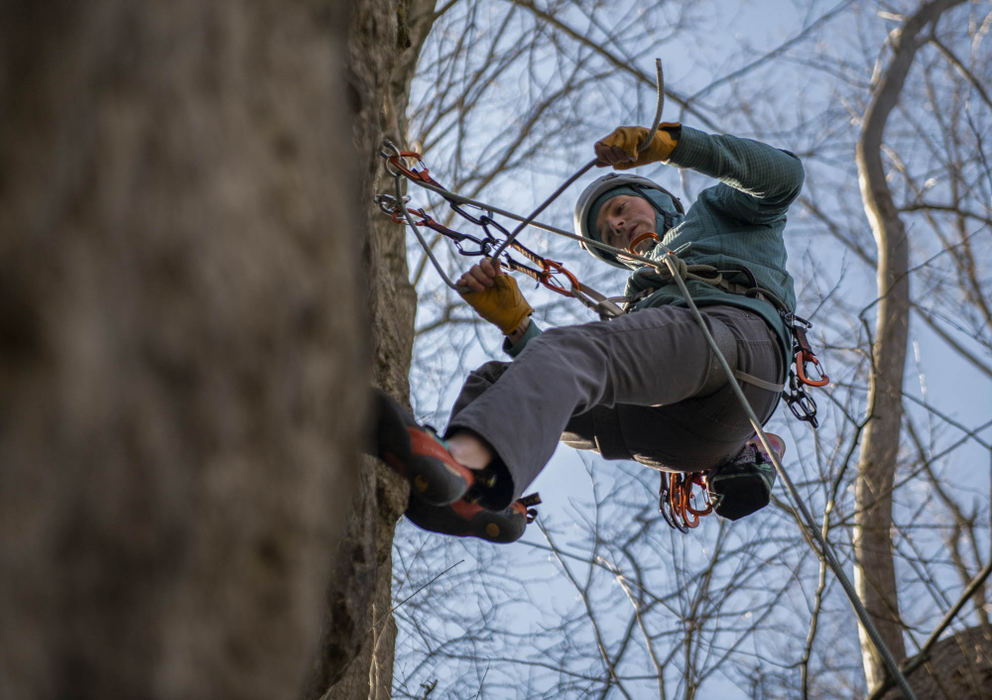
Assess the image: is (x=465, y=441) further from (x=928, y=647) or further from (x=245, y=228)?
(x=928, y=647)

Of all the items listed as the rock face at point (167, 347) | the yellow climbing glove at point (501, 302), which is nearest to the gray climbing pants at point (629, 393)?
the yellow climbing glove at point (501, 302)

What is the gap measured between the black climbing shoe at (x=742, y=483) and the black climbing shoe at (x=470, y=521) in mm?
727

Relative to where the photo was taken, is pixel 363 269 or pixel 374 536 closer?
pixel 363 269

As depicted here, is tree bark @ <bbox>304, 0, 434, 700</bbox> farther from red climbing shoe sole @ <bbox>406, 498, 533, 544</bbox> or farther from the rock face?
the rock face

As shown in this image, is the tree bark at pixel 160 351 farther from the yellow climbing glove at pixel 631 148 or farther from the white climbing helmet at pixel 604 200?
the white climbing helmet at pixel 604 200

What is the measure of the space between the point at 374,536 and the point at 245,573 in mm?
1581

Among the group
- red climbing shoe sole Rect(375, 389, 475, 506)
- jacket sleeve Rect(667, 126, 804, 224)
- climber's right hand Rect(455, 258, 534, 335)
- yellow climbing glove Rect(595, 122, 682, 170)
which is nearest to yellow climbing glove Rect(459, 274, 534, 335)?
climber's right hand Rect(455, 258, 534, 335)

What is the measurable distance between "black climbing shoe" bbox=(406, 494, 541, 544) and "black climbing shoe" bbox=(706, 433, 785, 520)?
0.73m

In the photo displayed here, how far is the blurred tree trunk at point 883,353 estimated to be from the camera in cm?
476

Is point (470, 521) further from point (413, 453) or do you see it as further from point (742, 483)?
point (742, 483)

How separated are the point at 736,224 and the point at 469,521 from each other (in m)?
1.23

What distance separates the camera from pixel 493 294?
2689 mm

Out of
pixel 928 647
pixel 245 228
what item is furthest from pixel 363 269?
pixel 928 647

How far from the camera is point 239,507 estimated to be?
2.36 feet
